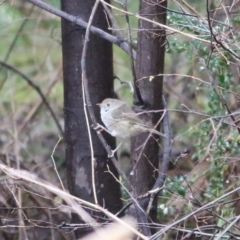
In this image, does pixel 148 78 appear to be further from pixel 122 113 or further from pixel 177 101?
pixel 177 101

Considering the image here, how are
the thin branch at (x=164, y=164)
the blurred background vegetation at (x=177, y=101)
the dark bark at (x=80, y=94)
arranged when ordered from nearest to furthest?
the thin branch at (x=164, y=164), the blurred background vegetation at (x=177, y=101), the dark bark at (x=80, y=94)

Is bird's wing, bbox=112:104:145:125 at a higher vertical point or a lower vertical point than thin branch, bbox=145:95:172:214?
higher

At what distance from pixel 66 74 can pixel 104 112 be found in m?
0.37

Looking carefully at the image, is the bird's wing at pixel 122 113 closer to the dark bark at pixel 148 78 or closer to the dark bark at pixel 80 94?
the dark bark at pixel 148 78

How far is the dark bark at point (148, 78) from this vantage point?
11.0ft

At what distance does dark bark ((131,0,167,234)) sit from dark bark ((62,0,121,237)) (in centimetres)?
48

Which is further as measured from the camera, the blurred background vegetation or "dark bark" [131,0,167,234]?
the blurred background vegetation

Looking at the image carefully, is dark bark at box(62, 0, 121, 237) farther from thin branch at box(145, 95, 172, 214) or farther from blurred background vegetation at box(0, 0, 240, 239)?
thin branch at box(145, 95, 172, 214)

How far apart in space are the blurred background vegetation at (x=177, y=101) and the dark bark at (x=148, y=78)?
0.33 ft

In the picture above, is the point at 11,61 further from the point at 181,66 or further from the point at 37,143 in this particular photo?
the point at 181,66

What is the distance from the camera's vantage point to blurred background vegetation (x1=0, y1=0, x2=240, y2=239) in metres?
3.59

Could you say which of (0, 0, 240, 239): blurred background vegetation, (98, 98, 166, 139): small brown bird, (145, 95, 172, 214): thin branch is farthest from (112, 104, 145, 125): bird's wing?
(0, 0, 240, 239): blurred background vegetation

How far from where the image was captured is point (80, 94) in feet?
12.9

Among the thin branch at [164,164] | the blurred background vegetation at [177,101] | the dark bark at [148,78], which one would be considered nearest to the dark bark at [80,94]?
the blurred background vegetation at [177,101]
